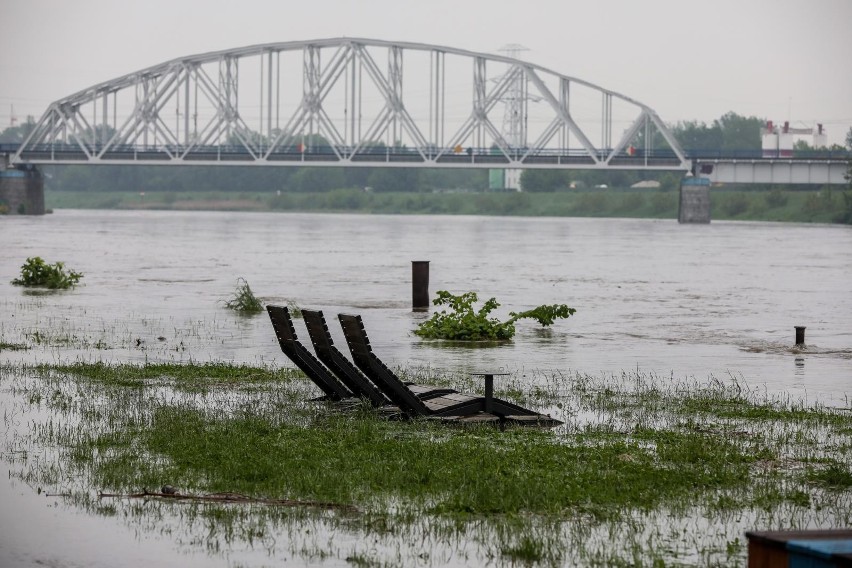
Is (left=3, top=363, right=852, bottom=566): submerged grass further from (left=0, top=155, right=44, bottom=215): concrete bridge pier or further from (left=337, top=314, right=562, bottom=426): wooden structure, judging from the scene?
(left=0, top=155, right=44, bottom=215): concrete bridge pier

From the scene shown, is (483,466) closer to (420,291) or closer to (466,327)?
(466,327)

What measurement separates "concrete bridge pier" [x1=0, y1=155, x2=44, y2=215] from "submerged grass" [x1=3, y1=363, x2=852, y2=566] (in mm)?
155504

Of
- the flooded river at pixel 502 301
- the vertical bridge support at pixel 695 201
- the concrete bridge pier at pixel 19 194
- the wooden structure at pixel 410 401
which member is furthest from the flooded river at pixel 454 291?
the concrete bridge pier at pixel 19 194

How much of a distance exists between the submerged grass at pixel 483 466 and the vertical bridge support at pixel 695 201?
465ft

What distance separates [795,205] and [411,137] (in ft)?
146

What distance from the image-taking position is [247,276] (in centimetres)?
4909

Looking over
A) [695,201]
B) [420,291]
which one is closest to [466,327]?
[420,291]

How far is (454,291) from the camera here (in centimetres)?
4147

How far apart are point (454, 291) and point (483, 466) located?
97.4 feet

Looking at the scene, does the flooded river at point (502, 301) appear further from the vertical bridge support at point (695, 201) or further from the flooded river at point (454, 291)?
the vertical bridge support at point (695, 201)

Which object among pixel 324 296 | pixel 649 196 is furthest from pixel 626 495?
pixel 649 196

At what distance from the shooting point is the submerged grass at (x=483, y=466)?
384 inches

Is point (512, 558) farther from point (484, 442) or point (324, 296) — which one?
point (324, 296)

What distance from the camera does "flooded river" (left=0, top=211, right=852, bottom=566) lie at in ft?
66.3
